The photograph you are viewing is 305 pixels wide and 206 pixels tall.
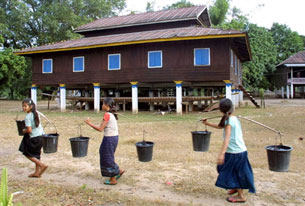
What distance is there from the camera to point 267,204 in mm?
4129

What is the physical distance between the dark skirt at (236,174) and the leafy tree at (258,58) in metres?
37.5

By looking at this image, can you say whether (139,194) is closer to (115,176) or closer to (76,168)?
(115,176)

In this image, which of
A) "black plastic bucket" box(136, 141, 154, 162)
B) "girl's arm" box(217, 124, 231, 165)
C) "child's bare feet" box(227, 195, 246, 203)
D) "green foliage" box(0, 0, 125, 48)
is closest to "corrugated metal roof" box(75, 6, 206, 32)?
"green foliage" box(0, 0, 125, 48)

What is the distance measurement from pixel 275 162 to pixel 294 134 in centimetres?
592

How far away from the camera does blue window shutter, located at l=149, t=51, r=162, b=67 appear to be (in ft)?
62.6

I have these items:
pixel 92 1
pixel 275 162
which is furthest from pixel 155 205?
pixel 92 1

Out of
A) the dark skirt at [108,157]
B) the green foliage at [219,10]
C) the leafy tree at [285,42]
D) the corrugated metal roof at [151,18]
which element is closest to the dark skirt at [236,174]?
the dark skirt at [108,157]

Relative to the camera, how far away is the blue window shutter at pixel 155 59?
752 inches

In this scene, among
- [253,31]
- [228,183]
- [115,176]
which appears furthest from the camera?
[253,31]

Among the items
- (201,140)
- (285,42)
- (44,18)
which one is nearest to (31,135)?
(201,140)

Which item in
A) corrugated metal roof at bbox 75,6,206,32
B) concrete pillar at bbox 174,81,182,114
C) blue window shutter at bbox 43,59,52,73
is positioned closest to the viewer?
concrete pillar at bbox 174,81,182,114

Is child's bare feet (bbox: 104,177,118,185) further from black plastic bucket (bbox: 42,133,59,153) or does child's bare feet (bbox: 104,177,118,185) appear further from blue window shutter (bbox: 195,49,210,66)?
blue window shutter (bbox: 195,49,210,66)

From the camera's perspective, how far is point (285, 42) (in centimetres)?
5138

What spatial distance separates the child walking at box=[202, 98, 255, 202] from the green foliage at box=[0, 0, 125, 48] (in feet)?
106
